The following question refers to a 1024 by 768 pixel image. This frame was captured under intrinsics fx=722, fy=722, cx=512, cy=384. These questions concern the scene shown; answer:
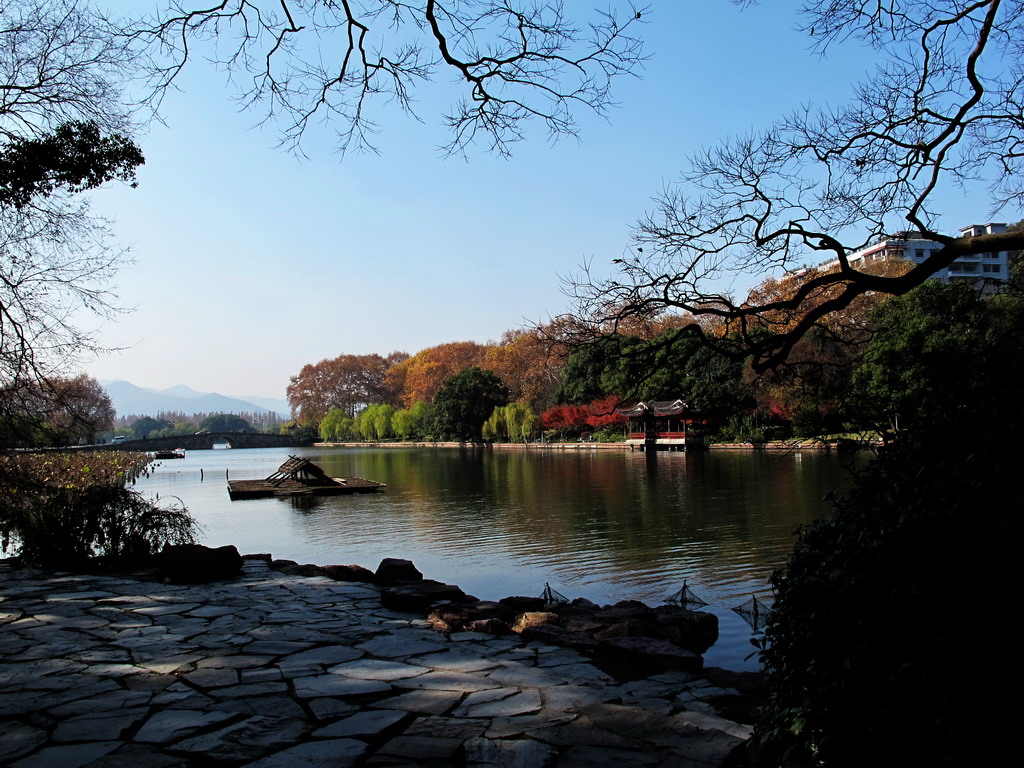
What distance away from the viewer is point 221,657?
436cm

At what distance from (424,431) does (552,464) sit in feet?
120

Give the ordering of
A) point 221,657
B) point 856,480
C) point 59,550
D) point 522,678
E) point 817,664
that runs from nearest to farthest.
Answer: point 817,664, point 856,480, point 522,678, point 221,657, point 59,550

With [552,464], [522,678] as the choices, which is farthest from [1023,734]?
[552,464]

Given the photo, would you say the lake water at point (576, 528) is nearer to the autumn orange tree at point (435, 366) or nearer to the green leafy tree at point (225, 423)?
the autumn orange tree at point (435, 366)

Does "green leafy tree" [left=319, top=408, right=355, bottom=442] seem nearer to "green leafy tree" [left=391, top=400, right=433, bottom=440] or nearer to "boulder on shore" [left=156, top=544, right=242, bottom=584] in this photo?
"green leafy tree" [left=391, top=400, right=433, bottom=440]

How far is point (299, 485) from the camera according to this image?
85.3 feet

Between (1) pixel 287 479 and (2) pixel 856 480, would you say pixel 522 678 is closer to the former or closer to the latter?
(2) pixel 856 480

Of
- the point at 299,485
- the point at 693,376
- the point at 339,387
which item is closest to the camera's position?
the point at 693,376

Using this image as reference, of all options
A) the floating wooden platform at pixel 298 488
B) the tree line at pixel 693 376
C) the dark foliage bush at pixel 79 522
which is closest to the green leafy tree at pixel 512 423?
the tree line at pixel 693 376

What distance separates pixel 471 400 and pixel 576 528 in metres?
47.2

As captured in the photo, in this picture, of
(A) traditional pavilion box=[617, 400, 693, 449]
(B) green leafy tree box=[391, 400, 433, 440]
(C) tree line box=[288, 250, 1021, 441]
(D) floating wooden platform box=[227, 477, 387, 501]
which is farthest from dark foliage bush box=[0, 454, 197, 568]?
(B) green leafy tree box=[391, 400, 433, 440]

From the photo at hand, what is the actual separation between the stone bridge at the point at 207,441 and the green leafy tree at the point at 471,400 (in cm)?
3297

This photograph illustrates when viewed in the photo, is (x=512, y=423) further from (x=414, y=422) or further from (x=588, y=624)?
(x=588, y=624)

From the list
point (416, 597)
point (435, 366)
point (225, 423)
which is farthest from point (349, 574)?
point (225, 423)
